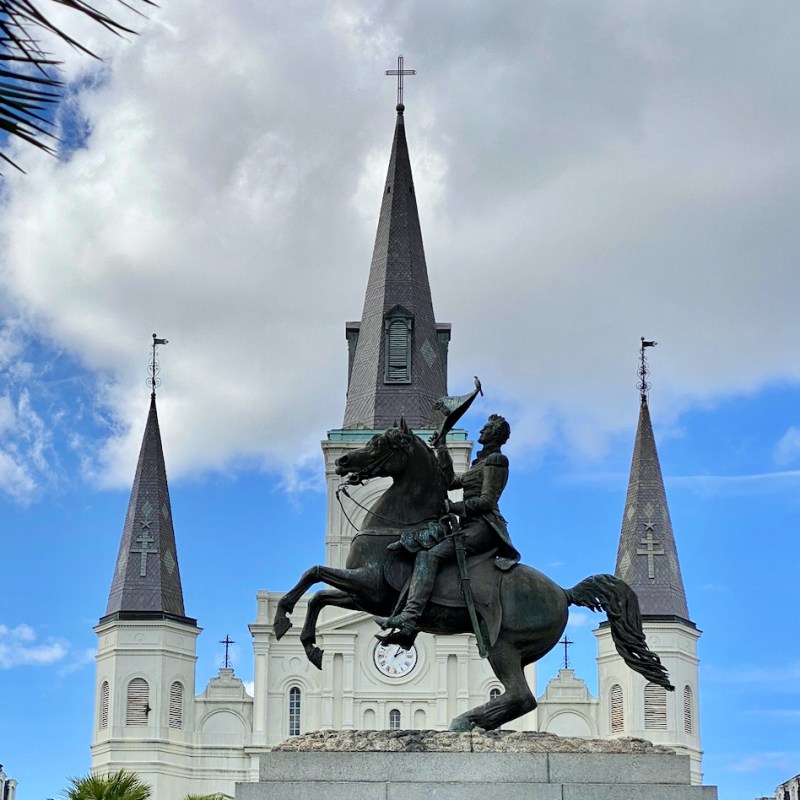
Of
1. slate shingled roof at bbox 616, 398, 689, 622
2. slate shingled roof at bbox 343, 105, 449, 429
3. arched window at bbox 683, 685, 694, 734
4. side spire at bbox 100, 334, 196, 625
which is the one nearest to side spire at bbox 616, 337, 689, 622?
slate shingled roof at bbox 616, 398, 689, 622

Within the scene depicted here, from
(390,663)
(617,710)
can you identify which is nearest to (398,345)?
(390,663)

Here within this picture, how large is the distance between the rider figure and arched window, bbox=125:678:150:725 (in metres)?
61.8

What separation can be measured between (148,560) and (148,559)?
A: 0.04m

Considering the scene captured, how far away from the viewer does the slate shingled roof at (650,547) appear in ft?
252

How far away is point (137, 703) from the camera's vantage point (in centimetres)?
7756

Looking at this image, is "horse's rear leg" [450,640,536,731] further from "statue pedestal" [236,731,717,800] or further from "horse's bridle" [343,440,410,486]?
"horse's bridle" [343,440,410,486]

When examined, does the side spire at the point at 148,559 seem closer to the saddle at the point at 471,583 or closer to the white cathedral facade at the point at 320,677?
the white cathedral facade at the point at 320,677

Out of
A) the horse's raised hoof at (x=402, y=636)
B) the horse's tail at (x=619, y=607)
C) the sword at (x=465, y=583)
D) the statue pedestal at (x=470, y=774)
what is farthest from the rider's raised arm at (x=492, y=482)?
the statue pedestal at (x=470, y=774)

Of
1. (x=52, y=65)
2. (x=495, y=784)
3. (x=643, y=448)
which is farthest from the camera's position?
(x=643, y=448)

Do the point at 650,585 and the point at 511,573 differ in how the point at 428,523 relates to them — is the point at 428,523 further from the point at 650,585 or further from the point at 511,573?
the point at 650,585

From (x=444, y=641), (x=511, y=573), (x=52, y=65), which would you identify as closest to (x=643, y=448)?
(x=444, y=641)

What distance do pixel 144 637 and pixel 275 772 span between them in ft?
210

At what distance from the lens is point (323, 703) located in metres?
78.1

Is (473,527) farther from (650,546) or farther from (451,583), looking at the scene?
(650,546)
